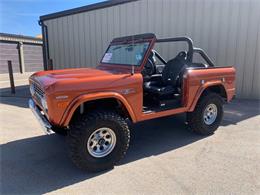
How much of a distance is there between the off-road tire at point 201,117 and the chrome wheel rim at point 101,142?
1804 mm

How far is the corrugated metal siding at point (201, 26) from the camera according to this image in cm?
700

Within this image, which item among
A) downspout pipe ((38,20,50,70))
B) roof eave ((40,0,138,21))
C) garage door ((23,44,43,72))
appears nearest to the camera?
roof eave ((40,0,138,21))

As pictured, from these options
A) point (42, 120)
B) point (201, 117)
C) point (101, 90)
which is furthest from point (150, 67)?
point (42, 120)

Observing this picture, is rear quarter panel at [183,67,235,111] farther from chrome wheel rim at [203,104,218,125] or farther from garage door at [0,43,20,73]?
garage door at [0,43,20,73]

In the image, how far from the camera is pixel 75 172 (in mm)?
3125

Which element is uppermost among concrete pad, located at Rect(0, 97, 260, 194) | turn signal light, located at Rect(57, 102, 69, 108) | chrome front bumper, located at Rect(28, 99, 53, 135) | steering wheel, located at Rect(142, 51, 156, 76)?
steering wheel, located at Rect(142, 51, 156, 76)

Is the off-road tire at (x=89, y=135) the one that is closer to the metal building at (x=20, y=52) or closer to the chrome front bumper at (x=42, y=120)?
the chrome front bumper at (x=42, y=120)

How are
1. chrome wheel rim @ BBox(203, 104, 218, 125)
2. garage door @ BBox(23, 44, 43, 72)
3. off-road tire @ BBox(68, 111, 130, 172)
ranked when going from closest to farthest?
off-road tire @ BBox(68, 111, 130, 172) → chrome wheel rim @ BBox(203, 104, 218, 125) → garage door @ BBox(23, 44, 43, 72)

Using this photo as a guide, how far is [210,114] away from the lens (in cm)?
A: 459

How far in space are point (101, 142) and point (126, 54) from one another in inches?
69.1

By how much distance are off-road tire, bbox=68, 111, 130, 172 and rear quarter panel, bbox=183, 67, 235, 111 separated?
1456mm

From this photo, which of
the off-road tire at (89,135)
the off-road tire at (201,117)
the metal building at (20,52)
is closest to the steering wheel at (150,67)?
the off-road tire at (201,117)

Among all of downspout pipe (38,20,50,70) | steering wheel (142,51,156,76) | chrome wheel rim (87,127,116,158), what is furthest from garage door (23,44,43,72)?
chrome wheel rim (87,127,116,158)

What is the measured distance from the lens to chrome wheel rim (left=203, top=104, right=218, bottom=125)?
447 cm
